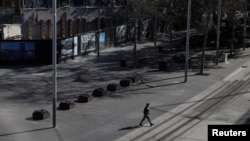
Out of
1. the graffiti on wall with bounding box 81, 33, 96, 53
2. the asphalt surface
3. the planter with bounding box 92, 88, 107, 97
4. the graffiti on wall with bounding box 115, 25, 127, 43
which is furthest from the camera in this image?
the graffiti on wall with bounding box 115, 25, 127, 43

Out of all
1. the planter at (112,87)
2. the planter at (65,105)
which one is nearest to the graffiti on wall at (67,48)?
the planter at (112,87)

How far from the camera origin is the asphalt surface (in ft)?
97.7

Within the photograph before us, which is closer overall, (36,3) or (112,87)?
(112,87)

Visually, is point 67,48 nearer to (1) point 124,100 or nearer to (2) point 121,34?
(2) point 121,34

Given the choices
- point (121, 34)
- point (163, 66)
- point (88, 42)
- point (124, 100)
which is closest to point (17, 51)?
point (88, 42)

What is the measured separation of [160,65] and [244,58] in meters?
14.4

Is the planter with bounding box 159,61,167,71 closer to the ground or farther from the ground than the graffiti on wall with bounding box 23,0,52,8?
closer to the ground

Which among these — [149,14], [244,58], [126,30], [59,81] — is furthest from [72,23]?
[59,81]

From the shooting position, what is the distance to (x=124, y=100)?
125 feet

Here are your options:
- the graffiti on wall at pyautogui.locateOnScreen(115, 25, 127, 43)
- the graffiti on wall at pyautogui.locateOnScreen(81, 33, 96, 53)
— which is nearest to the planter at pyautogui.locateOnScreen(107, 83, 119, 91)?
the graffiti on wall at pyautogui.locateOnScreen(81, 33, 96, 53)

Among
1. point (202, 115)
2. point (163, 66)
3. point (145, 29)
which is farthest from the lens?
point (145, 29)

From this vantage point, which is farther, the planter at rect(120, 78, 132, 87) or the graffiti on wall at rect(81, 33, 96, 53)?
the graffiti on wall at rect(81, 33, 96, 53)

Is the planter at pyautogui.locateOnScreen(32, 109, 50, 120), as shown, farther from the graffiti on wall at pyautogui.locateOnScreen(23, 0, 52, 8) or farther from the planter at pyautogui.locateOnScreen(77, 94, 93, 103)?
the graffiti on wall at pyautogui.locateOnScreen(23, 0, 52, 8)

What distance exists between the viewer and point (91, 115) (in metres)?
33.4
